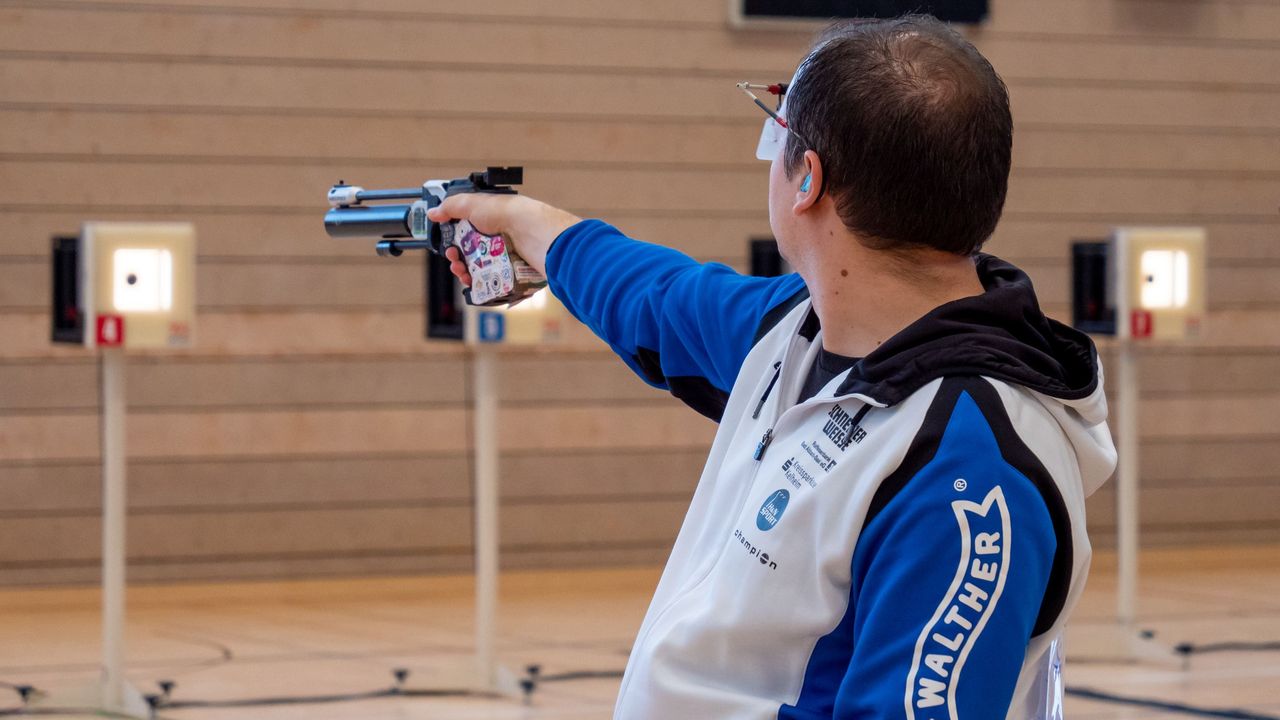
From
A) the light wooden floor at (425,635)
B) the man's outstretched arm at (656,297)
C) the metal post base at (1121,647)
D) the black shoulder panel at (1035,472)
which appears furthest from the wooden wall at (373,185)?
the black shoulder panel at (1035,472)

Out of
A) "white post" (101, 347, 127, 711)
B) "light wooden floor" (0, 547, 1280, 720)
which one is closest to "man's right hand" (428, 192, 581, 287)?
"light wooden floor" (0, 547, 1280, 720)

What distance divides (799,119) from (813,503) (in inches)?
12.5

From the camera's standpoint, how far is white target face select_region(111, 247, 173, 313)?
479 centimetres

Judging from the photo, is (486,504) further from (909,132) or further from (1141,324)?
(909,132)

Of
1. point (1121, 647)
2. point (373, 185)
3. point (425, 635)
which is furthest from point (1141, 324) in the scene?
point (373, 185)

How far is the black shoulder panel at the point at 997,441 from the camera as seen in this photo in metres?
1.10

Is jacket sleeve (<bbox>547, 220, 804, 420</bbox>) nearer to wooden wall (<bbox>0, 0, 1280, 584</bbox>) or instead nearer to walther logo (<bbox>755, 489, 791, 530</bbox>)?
walther logo (<bbox>755, 489, 791, 530</bbox>)

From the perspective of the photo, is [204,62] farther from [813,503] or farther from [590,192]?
[813,503]

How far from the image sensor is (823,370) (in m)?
1.32

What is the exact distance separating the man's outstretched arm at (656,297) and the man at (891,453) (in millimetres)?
189

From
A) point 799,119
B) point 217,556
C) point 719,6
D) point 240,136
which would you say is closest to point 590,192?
point 719,6

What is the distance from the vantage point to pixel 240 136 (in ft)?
22.5

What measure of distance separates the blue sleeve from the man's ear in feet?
0.75

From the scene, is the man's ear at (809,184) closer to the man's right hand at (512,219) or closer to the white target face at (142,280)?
the man's right hand at (512,219)
